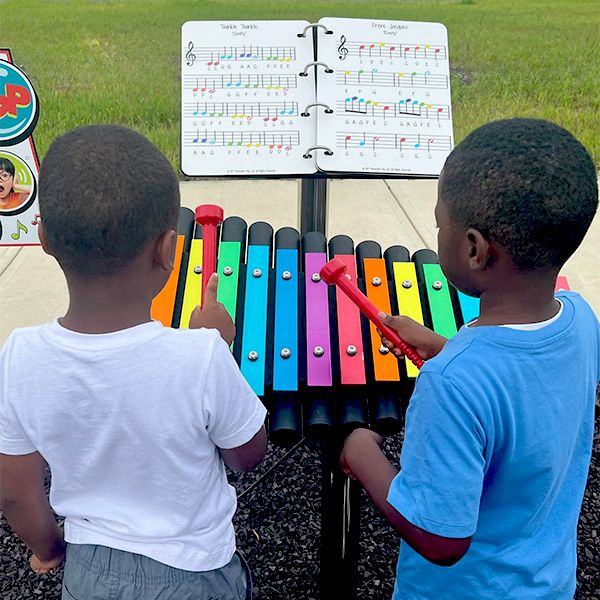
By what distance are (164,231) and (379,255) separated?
1.06 meters

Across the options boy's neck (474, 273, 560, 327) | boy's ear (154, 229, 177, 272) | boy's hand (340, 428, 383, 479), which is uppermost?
boy's ear (154, 229, 177, 272)

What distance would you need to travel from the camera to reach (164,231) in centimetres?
117

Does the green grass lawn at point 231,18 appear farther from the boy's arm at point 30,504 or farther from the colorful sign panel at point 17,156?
the boy's arm at point 30,504

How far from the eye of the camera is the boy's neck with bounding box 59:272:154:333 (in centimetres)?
114

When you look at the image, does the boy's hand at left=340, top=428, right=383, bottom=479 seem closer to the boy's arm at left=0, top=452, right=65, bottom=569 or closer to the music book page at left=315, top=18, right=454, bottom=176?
the boy's arm at left=0, top=452, right=65, bottom=569

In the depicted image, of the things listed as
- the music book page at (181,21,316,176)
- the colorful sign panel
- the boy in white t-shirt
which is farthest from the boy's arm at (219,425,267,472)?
the colorful sign panel

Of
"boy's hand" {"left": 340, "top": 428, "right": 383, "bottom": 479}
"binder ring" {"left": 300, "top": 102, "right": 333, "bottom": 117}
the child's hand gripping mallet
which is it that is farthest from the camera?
"binder ring" {"left": 300, "top": 102, "right": 333, "bottom": 117}

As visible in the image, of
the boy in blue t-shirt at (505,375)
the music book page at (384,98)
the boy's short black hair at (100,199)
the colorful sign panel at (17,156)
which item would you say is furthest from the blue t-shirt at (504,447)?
the colorful sign panel at (17,156)

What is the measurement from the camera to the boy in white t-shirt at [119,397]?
3.63 feet

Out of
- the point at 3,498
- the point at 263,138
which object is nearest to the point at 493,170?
the point at 3,498

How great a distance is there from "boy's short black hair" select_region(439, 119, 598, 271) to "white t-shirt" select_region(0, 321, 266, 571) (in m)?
0.45

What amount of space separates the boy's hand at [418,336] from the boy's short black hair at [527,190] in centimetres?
47

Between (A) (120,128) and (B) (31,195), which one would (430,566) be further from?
(B) (31,195)

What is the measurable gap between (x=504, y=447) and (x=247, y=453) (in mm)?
435
